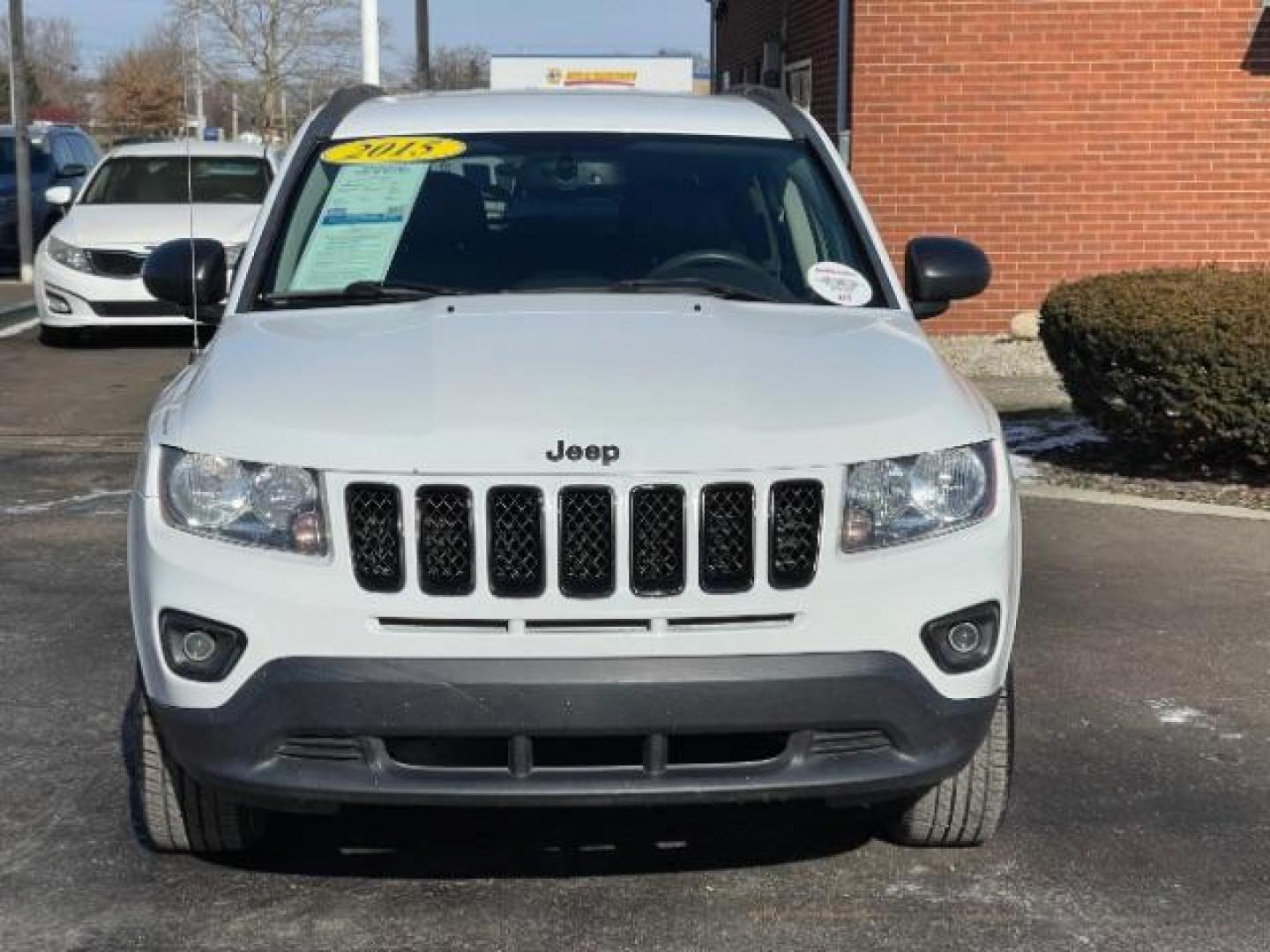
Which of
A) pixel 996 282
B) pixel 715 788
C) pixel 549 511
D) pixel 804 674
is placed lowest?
pixel 996 282

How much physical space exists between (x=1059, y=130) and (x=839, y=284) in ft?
32.1

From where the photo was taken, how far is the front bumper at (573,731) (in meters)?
3.47

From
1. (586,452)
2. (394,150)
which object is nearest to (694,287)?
(394,150)

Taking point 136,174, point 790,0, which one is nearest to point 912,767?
point 136,174

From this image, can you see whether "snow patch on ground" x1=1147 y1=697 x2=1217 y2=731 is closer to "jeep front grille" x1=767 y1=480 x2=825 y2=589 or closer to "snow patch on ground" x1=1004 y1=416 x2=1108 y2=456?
"jeep front grille" x1=767 y1=480 x2=825 y2=589

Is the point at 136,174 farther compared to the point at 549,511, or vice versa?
the point at 136,174

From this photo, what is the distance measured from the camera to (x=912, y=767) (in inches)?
143

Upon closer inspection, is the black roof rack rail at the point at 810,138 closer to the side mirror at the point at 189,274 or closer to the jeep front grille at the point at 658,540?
the jeep front grille at the point at 658,540

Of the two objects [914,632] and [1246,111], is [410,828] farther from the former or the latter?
[1246,111]

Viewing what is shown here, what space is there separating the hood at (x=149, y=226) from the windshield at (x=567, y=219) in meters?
8.95

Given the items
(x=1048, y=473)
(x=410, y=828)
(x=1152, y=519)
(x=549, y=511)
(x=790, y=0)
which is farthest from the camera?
(x=790, y=0)

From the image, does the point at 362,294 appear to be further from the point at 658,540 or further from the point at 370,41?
the point at 370,41

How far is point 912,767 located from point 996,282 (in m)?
11.0

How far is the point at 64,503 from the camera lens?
848cm
